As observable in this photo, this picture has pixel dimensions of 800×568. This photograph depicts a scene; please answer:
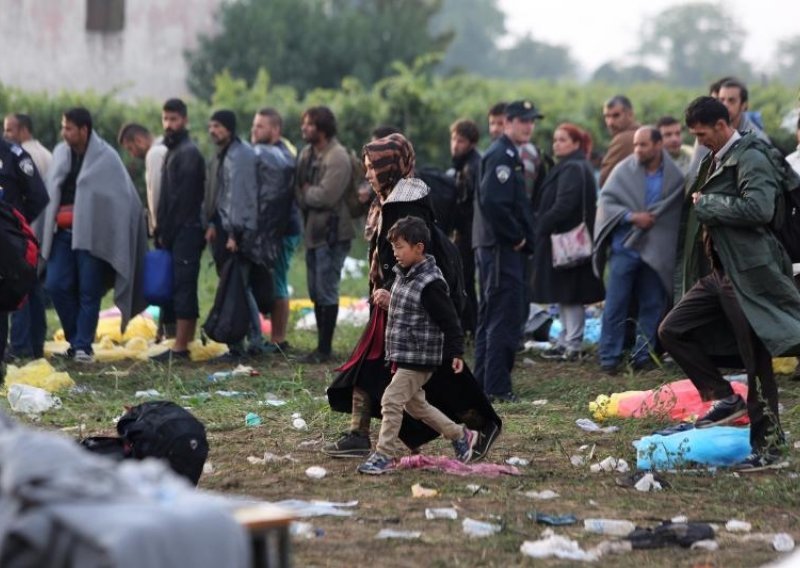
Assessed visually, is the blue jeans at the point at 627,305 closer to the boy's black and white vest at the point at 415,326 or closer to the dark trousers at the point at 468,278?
the dark trousers at the point at 468,278

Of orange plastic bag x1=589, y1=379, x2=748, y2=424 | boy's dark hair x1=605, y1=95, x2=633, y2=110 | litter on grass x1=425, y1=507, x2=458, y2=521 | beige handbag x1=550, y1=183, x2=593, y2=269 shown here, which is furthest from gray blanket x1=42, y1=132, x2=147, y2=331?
litter on grass x1=425, y1=507, x2=458, y2=521

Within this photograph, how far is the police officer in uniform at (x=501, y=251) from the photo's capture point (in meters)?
10.9

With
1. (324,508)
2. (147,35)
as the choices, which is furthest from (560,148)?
(147,35)

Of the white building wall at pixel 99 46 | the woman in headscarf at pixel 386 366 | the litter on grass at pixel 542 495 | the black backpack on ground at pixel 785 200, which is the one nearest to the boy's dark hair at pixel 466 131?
the woman in headscarf at pixel 386 366

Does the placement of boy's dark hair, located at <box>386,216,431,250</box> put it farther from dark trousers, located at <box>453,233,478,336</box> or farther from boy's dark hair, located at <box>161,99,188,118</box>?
boy's dark hair, located at <box>161,99,188,118</box>

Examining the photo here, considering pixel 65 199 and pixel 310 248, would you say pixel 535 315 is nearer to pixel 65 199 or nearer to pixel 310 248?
pixel 310 248

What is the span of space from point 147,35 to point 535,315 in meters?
28.2

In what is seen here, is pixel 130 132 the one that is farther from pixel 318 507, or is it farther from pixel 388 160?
pixel 318 507

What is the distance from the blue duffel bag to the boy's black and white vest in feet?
18.2

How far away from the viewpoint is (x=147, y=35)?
1601 inches

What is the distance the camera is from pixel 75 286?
13438 mm

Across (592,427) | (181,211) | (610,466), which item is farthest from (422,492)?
(181,211)

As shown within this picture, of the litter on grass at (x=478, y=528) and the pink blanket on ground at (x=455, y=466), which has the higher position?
the litter on grass at (x=478, y=528)

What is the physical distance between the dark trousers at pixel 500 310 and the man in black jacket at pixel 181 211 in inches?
126
